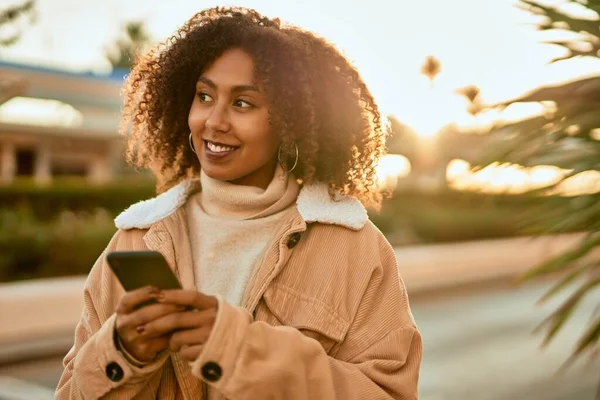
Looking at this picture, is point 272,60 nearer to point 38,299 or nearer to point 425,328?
point 38,299

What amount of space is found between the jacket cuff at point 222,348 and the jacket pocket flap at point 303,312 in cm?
28

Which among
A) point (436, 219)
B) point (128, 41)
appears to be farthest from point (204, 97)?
point (128, 41)

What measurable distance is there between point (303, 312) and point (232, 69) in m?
0.59

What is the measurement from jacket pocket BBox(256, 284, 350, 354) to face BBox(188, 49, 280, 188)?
1.01 ft

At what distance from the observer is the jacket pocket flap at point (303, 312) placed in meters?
1.97

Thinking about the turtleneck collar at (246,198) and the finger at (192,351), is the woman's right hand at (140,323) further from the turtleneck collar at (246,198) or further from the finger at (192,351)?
the turtleneck collar at (246,198)

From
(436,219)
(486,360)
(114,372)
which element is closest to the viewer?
(114,372)

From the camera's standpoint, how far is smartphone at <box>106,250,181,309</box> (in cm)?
163

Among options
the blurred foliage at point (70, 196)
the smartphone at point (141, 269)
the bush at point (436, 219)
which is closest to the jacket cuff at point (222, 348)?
the smartphone at point (141, 269)

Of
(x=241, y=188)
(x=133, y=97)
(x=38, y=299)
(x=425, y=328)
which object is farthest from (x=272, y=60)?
(x=425, y=328)

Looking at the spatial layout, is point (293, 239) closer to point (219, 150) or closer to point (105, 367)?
point (219, 150)

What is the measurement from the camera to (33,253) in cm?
1056

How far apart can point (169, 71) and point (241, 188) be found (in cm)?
43

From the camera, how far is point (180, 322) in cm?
164
